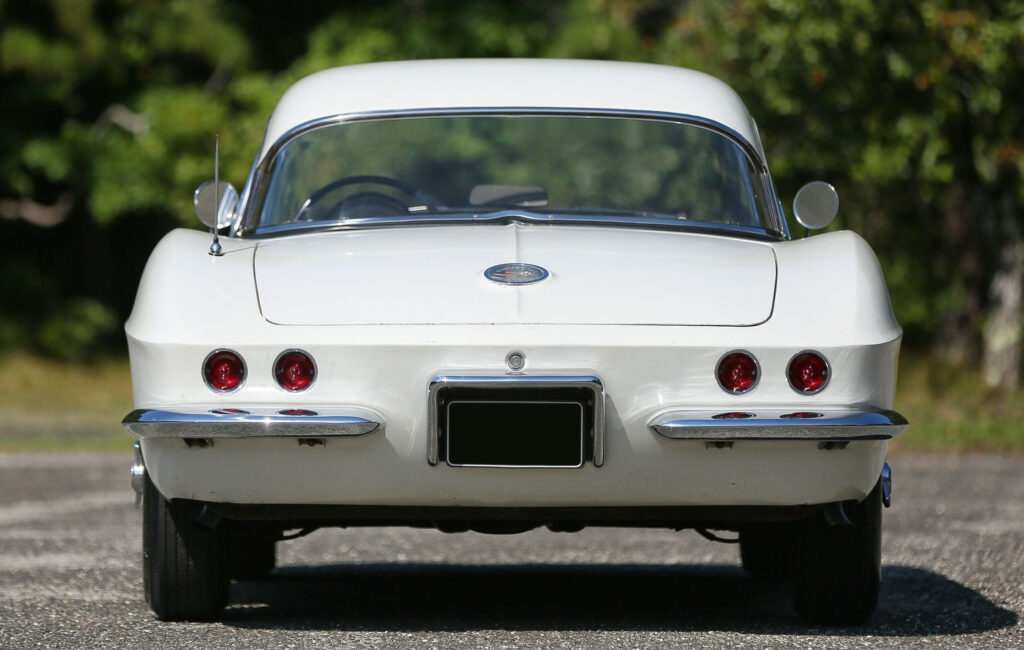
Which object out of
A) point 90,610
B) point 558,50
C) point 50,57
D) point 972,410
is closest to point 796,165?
point 972,410

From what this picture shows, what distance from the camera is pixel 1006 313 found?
686 inches

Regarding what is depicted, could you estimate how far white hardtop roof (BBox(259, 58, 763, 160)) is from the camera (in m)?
5.78

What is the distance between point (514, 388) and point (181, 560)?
1.21 meters

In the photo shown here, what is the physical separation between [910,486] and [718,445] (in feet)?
22.6

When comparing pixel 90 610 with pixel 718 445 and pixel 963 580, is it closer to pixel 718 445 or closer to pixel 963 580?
pixel 718 445

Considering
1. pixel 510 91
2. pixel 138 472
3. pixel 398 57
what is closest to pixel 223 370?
pixel 138 472

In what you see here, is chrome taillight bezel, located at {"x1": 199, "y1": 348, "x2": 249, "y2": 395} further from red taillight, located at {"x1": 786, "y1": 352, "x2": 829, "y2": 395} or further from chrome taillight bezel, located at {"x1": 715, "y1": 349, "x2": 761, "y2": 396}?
red taillight, located at {"x1": 786, "y1": 352, "x2": 829, "y2": 395}

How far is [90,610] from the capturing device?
5.57 m

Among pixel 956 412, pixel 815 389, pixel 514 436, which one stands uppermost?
pixel 815 389

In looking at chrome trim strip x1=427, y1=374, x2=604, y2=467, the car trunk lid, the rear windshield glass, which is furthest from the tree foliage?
chrome trim strip x1=427, y1=374, x2=604, y2=467

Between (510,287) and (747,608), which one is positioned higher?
(510,287)

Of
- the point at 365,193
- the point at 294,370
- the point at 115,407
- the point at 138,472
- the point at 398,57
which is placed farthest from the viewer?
the point at 398,57

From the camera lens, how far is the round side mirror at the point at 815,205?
565 centimetres

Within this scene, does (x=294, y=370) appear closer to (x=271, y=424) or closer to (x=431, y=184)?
(x=271, y=424)
